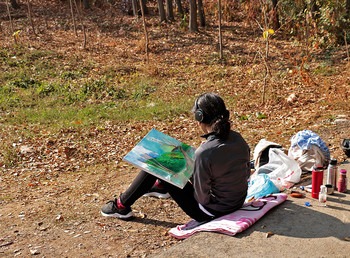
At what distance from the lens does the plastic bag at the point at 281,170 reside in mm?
4391

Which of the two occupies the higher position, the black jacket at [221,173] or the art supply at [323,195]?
the black jacket at [221,173]

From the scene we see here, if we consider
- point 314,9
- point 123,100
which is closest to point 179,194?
point 123,100

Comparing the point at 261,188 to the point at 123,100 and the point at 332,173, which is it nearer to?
the point at 332,173

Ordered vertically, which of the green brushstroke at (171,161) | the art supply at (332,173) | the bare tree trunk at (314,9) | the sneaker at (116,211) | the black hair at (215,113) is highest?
the bare tree trunk at (314,9)

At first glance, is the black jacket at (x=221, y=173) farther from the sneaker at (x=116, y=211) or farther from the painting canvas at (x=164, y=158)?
the sneaker at (x=116, y=211)

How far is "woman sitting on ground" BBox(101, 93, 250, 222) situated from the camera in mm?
3129

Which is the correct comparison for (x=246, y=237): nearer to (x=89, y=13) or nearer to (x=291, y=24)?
(x=291, y=24)

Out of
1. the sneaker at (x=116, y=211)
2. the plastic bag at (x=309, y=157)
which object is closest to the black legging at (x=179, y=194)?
the sneaker at (x=116, y=211)

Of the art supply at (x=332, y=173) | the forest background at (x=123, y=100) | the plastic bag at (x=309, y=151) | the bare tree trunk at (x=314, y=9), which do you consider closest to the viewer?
the art supply at (x=332, y=173)

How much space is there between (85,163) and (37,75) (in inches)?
274

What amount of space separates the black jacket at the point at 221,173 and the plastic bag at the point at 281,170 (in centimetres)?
112

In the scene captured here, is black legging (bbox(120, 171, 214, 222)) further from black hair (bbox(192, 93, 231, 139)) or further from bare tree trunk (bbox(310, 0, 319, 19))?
bare tree trunk (bbox(310, 0, 319, 19))

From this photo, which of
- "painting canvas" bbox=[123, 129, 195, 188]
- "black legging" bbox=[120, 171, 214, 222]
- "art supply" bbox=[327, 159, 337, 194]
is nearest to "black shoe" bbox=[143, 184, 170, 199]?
"black legging" bbox=[120, 171, 214, 222]

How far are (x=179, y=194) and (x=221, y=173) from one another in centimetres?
61
